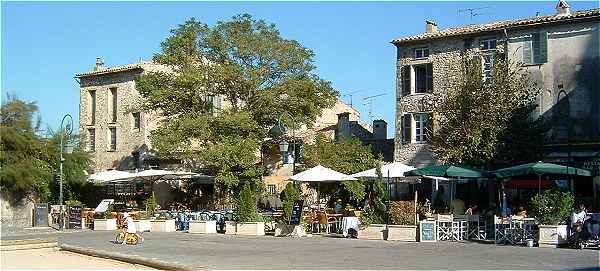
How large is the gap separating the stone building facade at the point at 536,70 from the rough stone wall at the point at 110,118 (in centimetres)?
1708

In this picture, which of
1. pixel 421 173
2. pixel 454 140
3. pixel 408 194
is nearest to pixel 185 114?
pixel 408 194

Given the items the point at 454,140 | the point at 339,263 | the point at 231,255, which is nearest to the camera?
the point at 339,263

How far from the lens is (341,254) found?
61.5 ft

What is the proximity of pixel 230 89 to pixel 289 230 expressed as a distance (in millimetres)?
15008

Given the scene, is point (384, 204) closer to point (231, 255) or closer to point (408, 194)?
point (231, 255)

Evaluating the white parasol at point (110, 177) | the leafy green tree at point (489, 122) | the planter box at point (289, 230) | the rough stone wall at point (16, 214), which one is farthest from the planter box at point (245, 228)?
the rough stone wall at point (16, 214)

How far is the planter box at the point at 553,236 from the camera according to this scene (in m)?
20.8

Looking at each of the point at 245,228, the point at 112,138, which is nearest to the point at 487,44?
the point at 245,228

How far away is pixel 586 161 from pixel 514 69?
496cm

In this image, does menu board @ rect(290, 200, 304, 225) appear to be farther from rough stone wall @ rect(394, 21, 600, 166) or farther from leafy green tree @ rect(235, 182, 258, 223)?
rough stone wall @ rect(394, 21, 600, 166)

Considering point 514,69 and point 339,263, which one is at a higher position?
point 514,69

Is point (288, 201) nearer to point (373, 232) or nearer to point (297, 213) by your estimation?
point (297, 213)

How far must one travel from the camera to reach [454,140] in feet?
98.8

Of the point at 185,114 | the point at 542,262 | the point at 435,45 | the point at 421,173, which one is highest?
the point at 435,45
